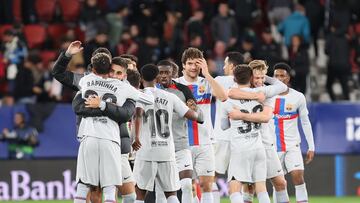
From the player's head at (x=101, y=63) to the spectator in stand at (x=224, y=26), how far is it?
36.8 feet

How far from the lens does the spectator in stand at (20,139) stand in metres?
21.5

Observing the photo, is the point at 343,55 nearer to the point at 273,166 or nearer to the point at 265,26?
the point at 265,26

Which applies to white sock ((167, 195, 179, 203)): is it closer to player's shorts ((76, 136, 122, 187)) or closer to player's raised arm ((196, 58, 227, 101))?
player's shorts ((76, 136, 122, 187))

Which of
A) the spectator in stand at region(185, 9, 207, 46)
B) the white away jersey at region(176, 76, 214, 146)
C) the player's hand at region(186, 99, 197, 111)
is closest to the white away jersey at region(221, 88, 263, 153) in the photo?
the player's hand at region(186, 99, 197, 111)

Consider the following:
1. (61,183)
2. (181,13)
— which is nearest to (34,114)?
(61,183)

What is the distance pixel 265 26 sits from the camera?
25.9 metres

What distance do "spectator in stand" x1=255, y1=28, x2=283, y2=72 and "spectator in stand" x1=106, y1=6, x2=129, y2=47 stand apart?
2909 millimetres

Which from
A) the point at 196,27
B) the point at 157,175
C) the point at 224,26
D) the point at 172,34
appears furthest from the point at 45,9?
the point at 157,175

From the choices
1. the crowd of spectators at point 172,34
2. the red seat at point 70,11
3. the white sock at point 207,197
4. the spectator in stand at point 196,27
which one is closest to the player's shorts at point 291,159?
the white sock at point 207,197

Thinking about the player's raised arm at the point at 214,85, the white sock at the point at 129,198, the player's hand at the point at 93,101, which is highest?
the player's raised arm at the point at 214,85

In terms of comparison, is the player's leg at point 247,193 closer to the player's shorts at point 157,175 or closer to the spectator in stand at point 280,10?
the player's shorts at point 157,175

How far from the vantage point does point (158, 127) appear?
14789 mm

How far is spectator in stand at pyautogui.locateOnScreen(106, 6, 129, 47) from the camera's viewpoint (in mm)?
24938

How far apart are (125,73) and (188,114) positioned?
3.00ft
